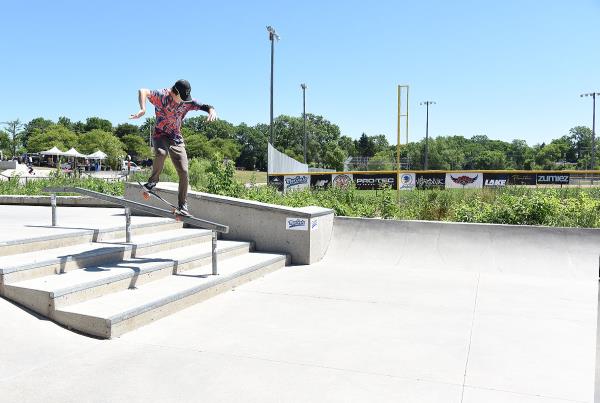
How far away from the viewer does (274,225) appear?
8727 millimetres

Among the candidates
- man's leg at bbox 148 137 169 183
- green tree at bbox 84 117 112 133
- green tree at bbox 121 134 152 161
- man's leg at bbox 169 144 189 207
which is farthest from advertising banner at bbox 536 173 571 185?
green tree at bbox 84 117 112 133

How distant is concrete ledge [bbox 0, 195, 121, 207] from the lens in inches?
493

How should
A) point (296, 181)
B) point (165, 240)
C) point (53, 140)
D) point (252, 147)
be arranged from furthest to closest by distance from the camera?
point (252, 147), point (53, 140), point (296, 181), point (165, 240)

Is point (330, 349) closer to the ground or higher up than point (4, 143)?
closer to the ground

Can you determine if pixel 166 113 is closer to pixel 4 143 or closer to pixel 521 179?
pixel 521 179

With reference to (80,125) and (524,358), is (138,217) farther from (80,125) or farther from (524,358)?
(80,125)

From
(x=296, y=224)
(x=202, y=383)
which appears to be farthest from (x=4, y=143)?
(x=202, y=383)

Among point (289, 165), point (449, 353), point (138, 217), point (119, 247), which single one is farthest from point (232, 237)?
point (289, 165)

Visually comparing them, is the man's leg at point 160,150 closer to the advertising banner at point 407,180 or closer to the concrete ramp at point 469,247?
the concrete ramp at point 469,247

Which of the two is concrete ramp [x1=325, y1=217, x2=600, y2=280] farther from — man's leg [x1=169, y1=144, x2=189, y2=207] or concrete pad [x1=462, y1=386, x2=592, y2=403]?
concrete pad [x1=462, y1=386, x2=592, y2=403]

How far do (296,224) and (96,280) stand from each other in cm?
403

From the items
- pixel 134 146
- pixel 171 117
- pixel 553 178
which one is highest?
pixel 134 146

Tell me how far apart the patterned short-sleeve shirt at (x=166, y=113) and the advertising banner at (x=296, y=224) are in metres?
2.88

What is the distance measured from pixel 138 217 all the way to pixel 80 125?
140 metres
